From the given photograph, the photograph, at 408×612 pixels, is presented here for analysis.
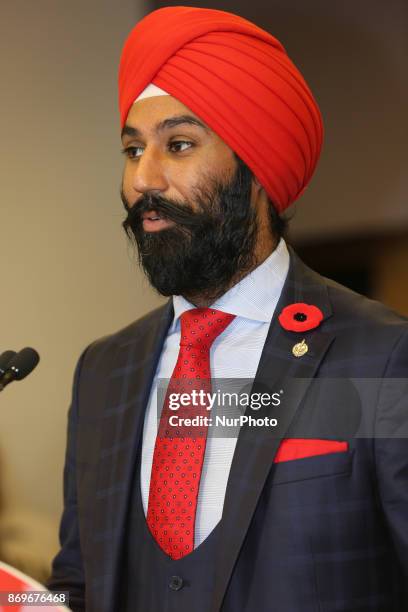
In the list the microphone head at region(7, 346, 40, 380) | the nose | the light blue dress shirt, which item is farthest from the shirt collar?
the microphone head at region(7, 346, 40, 380)

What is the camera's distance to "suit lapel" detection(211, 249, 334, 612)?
4.47ft

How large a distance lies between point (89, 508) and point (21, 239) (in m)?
1.38

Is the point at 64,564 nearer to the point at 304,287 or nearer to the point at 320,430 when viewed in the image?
the point at 320,430

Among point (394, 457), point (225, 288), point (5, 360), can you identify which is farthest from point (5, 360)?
point (394, 457)

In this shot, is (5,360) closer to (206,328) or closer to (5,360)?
(5,360)

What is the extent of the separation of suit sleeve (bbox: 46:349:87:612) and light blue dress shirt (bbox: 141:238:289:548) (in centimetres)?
23

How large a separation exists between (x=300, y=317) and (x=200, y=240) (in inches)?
9.8

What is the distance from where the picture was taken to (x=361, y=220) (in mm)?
4926

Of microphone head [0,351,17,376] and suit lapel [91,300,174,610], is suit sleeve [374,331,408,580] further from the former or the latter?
microphone head [0,351,17,376]

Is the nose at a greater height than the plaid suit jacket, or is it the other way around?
the nose

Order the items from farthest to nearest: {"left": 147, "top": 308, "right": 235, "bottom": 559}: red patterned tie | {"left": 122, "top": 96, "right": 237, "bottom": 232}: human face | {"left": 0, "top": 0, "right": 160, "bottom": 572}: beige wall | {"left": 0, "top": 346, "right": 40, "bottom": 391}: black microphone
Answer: {"left": 0, "top": 0, "right": 160, "bottom": 572}: beige wall, {"left": 122, "top": 96, "right": 237, "bottom": 232}: human face, {"left": 147, "top": 308, "right": 235, "bottom": 559}: red patterned tie, {"left": 0, "top": 346, "right": 40, "bottom": 391}: black microphone

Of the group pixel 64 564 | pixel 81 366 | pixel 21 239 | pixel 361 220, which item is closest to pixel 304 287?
pixel 81 366

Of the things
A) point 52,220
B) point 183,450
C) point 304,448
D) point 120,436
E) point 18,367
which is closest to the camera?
point 18,367

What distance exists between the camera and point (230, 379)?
5.16ft
